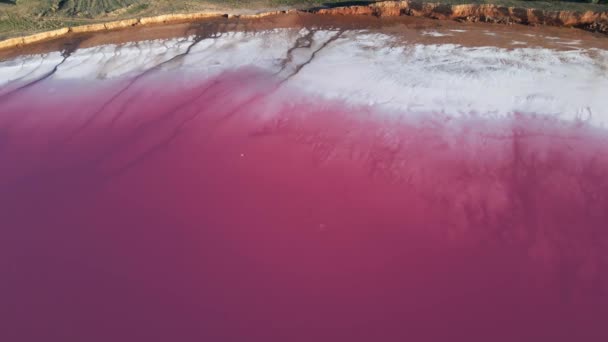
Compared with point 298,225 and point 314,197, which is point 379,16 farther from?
point 298,225

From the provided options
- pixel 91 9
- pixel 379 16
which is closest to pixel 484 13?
pixel 379 16

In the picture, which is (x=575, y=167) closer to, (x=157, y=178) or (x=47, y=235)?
(x=157, y=178)

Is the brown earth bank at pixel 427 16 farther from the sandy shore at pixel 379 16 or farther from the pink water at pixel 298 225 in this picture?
the pink water at pixel 298 225

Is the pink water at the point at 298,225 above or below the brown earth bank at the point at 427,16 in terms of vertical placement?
below

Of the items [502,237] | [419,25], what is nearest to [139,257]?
[502,237]

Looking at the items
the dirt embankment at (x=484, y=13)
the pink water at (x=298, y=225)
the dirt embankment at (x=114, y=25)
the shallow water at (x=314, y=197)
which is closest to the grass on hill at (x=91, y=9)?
the dirt embankment at (x=114, y=25)

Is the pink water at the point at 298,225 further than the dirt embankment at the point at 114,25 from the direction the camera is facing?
No
